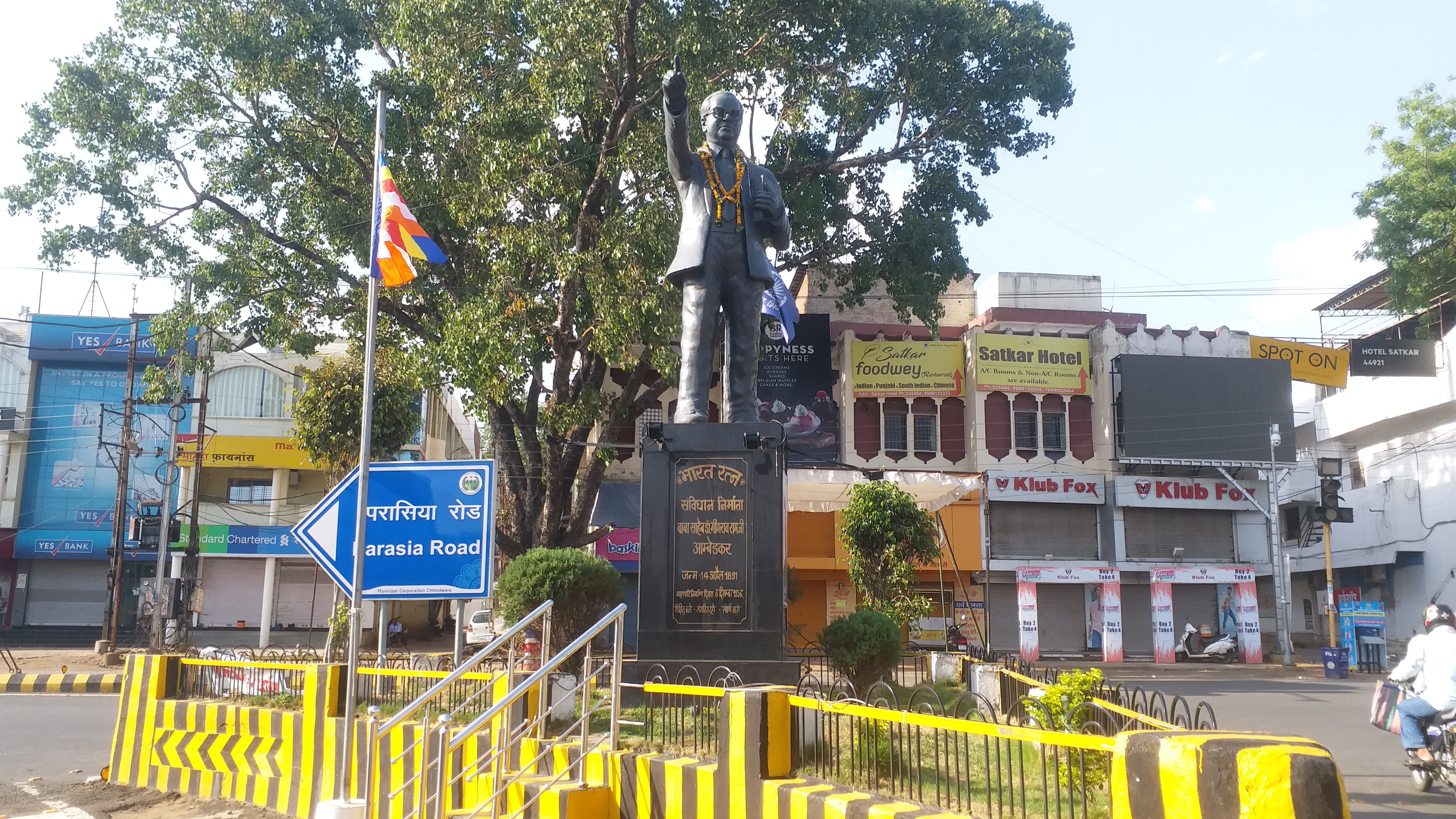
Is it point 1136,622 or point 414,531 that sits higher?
point 414,531

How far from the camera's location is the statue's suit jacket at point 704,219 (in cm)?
934

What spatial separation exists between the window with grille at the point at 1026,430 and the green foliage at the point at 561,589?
927 inches

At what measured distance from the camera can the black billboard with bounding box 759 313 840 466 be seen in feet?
98.3

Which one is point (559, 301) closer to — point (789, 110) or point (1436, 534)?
point (789, 110)

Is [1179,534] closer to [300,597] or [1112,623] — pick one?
[1112,623]

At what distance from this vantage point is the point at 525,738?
23.7 ft

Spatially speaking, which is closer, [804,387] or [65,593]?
[804,387]

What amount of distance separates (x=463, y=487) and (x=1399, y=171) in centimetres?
3245

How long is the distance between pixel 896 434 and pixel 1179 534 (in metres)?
8.98

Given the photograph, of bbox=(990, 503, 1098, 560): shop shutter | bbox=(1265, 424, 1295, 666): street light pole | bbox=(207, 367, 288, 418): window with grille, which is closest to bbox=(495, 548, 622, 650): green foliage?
bbox=(990, 503, 1098, 560): shop shutter

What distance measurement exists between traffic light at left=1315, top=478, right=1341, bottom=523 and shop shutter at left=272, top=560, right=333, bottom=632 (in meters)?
26.4

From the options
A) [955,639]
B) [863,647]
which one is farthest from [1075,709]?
[955,639]

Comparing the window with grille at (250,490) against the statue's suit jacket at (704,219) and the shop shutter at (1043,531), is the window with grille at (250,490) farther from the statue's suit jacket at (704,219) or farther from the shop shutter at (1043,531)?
the statue's suit jacket at (704,219)

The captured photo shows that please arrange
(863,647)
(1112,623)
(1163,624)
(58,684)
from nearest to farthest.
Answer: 1. (863,647)
2. (58,684)
3. (1112,623)
4. (1163,624)
